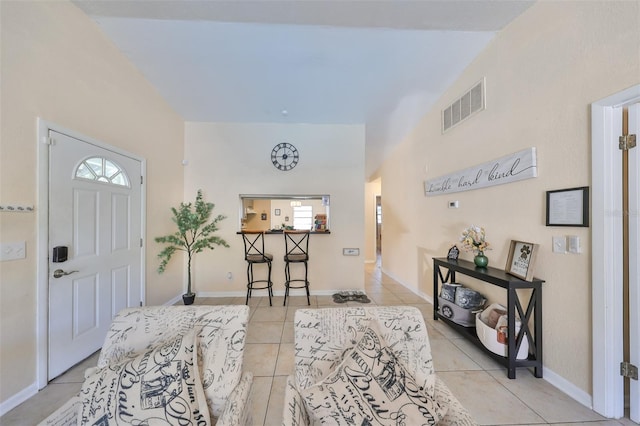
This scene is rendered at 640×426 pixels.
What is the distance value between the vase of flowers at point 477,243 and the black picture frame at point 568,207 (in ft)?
1.89

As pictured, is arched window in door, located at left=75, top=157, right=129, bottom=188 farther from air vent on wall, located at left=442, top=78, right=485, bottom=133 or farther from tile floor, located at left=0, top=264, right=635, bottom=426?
air vent on wall, located at left=442, top=78, right=485, bottom=133

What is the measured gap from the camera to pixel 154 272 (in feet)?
9.87

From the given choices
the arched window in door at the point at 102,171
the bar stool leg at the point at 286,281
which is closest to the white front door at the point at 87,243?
the arched window in door at the point at 102,171

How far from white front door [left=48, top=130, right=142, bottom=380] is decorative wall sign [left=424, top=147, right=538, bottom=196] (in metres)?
3.87

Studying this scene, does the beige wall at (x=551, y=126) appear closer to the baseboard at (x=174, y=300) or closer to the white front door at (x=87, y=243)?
the white front door at (x=87, y=243)

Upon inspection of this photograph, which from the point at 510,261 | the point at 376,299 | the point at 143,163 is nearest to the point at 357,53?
the point at 510,261

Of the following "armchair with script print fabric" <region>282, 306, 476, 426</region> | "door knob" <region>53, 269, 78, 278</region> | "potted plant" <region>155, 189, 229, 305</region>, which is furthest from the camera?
"potted plant" <region>155, 189, 229, 305</region>

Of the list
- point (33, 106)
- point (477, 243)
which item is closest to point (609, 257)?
point (477, 243)

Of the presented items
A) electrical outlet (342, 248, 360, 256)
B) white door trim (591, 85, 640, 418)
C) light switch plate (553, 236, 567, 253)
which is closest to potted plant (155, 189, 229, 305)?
electrical outlet (342, 248, 360, 256)

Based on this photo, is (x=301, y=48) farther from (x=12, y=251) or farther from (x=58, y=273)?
(x=58, y=273)

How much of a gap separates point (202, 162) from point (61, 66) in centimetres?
192

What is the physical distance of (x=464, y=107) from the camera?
2.67 metres

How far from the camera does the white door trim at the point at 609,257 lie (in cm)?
145

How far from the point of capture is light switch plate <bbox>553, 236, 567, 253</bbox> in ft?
5.57
